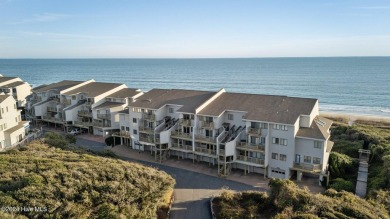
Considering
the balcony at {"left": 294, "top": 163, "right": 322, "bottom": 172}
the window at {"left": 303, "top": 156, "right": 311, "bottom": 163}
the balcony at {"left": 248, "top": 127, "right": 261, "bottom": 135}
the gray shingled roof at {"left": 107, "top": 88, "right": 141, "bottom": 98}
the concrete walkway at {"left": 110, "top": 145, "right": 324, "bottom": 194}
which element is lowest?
the concrete walkway at {"left": 110, "top": 145, "right": 324, "bottom": 194}

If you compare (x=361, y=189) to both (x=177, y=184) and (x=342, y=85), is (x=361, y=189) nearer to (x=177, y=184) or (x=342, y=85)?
(x=177, y=184)

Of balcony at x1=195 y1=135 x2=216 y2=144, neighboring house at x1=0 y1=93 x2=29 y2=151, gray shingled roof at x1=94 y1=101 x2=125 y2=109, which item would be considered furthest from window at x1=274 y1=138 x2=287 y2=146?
neighboring house at x1=0 y1=93 x2=29 y2=151

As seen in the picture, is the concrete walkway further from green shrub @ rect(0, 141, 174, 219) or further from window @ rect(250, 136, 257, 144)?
green shrub @ rect(0, 141, 174, 219)

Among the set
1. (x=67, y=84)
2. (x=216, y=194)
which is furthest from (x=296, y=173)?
(x=67, y=84)

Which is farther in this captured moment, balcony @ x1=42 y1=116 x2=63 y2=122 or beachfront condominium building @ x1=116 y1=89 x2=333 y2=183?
balcony @ x1=42 y1=116 x2=63 y2=122

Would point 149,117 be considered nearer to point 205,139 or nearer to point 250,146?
point 205,139

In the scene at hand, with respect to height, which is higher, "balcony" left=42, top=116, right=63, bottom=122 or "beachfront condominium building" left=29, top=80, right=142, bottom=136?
"beachfront condominium building" left=29, top=80, right=142, bottom=136

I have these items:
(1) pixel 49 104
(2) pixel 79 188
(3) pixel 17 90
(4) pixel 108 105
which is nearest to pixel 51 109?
(1) pixel 49 104

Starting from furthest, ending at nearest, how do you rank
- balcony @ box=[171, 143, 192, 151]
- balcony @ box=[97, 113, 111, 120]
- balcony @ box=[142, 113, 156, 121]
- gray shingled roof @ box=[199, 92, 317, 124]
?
balcony @ box=[97, 113, 111, 120]
balcony @ box=[142, 113, 156, 121]
balcony @ box=[171, 143, 192, 151]
gray shingled roof @ box=[199, 92, 317, 124]

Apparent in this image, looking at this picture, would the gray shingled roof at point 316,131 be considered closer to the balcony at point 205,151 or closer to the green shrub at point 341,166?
the green shrub at point 341,166
